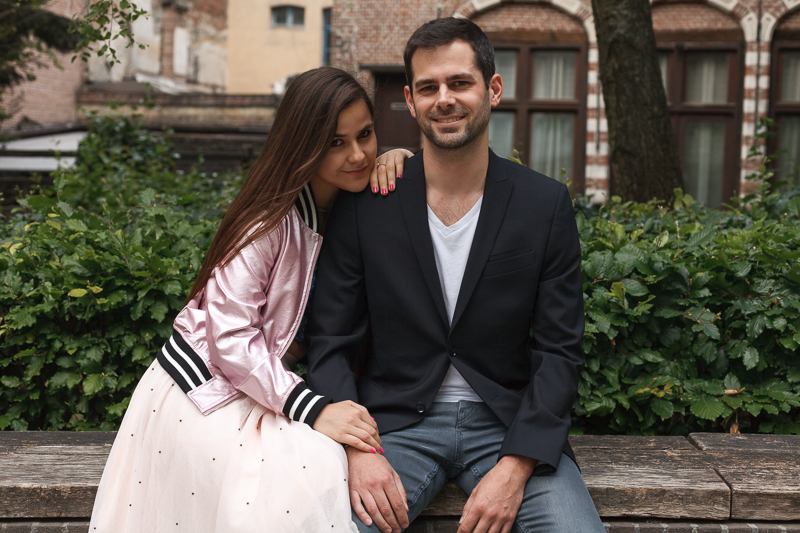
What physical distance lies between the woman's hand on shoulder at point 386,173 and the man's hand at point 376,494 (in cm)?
89

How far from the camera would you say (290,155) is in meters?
2.15

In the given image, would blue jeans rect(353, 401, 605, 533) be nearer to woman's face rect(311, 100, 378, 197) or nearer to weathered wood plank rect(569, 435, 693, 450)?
weathered wood plank rect(569, 435, 693, 450)

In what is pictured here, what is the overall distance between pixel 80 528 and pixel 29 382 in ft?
3.23

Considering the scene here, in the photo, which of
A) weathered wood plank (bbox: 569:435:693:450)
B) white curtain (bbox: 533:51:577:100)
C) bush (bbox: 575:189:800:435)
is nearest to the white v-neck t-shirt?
weathered wood plank (bbox: 569:435:693:450)

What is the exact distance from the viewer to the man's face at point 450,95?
2158 mm

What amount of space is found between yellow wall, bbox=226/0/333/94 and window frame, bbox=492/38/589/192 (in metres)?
16.7

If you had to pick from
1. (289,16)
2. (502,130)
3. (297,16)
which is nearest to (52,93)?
(289,16)

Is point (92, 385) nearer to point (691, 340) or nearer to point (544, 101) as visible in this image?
point (691, 340)

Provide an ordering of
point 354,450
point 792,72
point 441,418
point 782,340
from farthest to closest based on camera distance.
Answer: point 792,72 < point 782,340 < point 441,418 < point 354,450

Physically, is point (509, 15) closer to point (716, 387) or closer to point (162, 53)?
point (716, 387)

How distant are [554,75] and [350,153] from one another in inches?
393

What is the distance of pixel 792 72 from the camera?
1086 centimetres

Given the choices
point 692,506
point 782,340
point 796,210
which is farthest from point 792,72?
point 692,506

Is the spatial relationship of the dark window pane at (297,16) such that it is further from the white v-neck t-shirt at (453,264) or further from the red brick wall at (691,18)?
the white v-neck t-shirt at (453,264)
